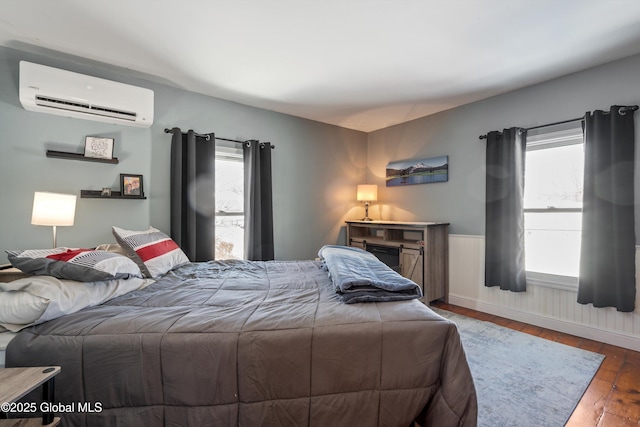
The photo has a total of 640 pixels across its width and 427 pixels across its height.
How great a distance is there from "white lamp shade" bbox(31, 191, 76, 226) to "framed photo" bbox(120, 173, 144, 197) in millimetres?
515

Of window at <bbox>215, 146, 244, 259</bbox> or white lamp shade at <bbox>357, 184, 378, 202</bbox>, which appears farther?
white lamp shade at <bbox>357, 184, 378, 202</bbox>

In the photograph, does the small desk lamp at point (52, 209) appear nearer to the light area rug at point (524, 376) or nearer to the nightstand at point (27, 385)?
the nightstand at point (27, 385)

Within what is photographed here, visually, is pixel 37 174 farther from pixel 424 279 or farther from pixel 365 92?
pixel 424 279

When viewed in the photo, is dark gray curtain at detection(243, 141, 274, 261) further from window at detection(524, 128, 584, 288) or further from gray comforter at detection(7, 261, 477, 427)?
window at detection(524, 128, 584, 288)

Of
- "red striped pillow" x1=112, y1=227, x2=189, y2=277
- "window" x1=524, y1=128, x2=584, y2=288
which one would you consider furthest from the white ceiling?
"red striped pillow" x1=112, y1=227, x2=189, y2=277

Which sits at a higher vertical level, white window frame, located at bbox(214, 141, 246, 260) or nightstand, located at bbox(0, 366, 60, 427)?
white window frame, located at bbox(214, 141, 246, 260)

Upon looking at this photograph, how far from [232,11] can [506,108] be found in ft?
9.69

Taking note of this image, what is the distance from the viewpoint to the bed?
115cm

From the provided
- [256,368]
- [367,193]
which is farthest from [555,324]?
[256,368]

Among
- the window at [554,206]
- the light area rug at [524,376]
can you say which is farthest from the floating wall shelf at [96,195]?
the window at [554,206]

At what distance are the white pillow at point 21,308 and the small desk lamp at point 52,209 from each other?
1.02 metres

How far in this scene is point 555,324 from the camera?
278 centimetres

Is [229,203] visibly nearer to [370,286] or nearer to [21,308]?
[21,308]

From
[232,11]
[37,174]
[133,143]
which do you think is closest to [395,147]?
[232,11]
